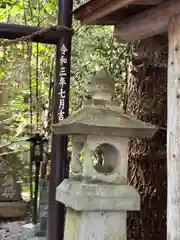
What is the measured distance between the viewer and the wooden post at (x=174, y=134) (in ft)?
8.84

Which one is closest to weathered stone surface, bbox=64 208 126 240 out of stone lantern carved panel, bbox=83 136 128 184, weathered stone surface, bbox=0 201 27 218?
stone lantern carved panel, bbox=83 136 128 184

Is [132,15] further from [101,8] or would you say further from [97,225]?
[97,225]

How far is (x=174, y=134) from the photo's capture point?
274cm

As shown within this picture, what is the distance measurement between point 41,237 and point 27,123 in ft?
6.70

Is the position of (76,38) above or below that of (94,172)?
above

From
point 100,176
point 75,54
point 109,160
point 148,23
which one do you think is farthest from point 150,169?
point 75,54

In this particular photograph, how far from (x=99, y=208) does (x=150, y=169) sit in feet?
4.70

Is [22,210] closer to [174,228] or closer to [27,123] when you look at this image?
[27,123]

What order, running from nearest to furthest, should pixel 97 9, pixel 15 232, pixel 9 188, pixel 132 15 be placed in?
pixel 97 9 < pixel 132 15 < pixel 15 232 < pixel 9 188

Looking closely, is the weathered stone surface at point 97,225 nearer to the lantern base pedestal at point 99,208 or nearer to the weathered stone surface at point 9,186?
the lantern base pedestal at point 99,208

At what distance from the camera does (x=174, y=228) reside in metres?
2.70

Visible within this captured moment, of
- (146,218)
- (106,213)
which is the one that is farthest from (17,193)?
(106,213)

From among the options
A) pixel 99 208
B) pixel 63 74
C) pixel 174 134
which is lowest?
pixel 99 208

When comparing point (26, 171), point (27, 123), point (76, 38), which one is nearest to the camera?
point (76, 38)
